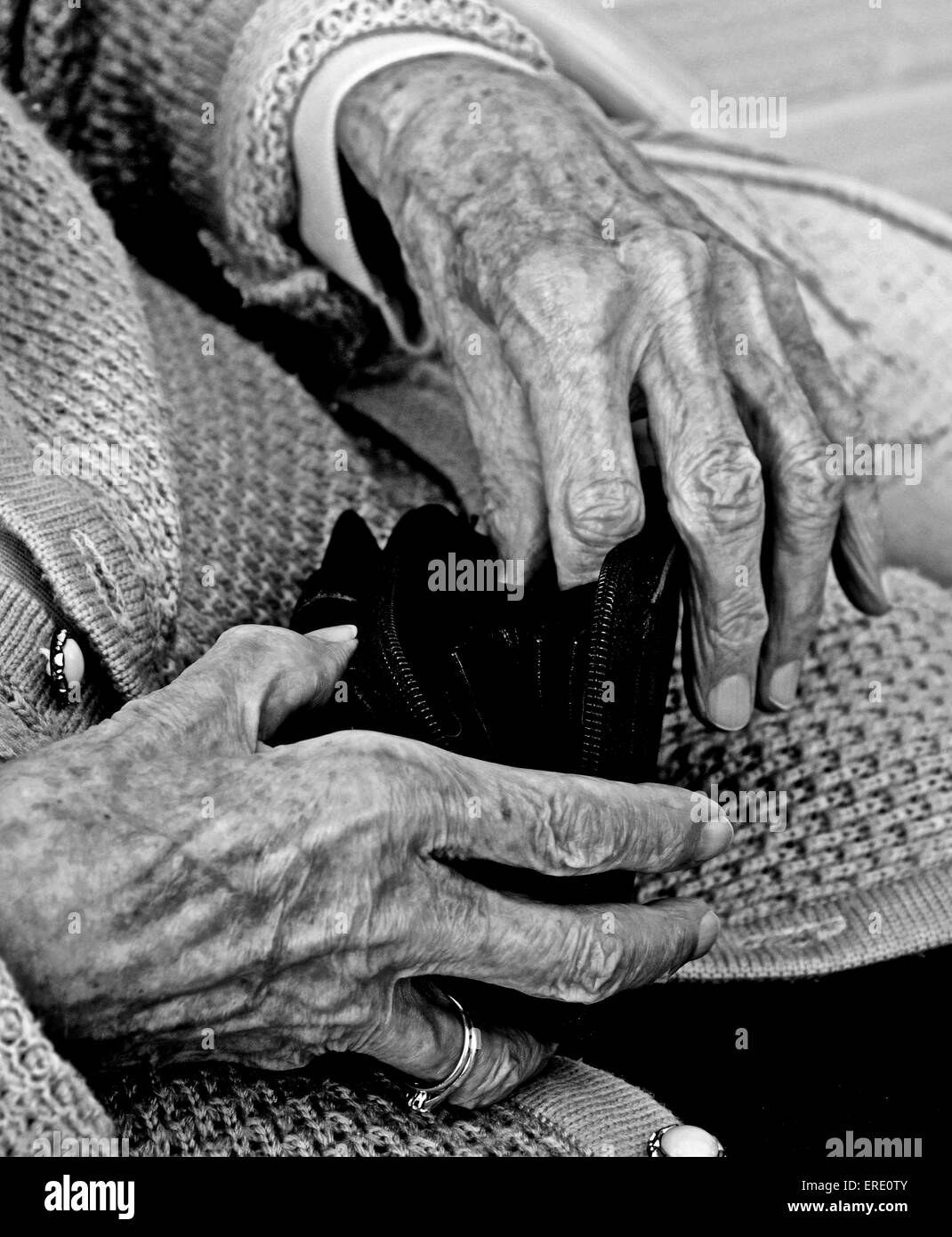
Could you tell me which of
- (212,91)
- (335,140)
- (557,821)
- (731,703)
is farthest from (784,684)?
(212,91)

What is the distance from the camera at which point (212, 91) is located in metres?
1.03

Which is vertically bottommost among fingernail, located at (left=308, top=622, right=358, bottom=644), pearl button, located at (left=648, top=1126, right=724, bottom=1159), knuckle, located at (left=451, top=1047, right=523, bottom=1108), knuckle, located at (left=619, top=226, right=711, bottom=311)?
pearl button, located at (left=648, top=1126, right=724, bottom=1159)

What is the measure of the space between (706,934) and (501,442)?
0.32 m

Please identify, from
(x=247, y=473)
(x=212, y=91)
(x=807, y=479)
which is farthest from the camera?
(x=212, y=91)

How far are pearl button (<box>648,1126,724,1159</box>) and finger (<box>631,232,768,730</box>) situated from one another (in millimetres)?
244

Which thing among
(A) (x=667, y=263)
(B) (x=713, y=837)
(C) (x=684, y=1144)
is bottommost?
(C) (x=684, y=1144)

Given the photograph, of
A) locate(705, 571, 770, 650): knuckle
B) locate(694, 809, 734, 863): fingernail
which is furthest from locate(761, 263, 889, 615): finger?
locate(694, 809, 734, 863): fingernail

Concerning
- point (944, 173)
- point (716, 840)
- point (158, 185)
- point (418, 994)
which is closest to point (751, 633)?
point (716, 840)

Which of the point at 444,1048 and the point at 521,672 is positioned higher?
the point at 521,672

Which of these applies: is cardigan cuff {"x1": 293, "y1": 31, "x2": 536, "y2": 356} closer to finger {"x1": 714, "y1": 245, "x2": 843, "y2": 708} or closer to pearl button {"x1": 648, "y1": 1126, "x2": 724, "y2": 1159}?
finger {"x1": 714, "y1": 245, "x2": 843, "y2": 708}

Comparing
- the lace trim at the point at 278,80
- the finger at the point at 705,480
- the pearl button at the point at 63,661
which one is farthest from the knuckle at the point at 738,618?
the lace trim at the point at 278,80

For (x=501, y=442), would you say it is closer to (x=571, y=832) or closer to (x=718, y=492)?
(x=718, y=492)

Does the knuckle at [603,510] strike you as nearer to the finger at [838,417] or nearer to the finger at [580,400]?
the finger at [580,400]

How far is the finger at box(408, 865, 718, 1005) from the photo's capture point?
23.5 inches
